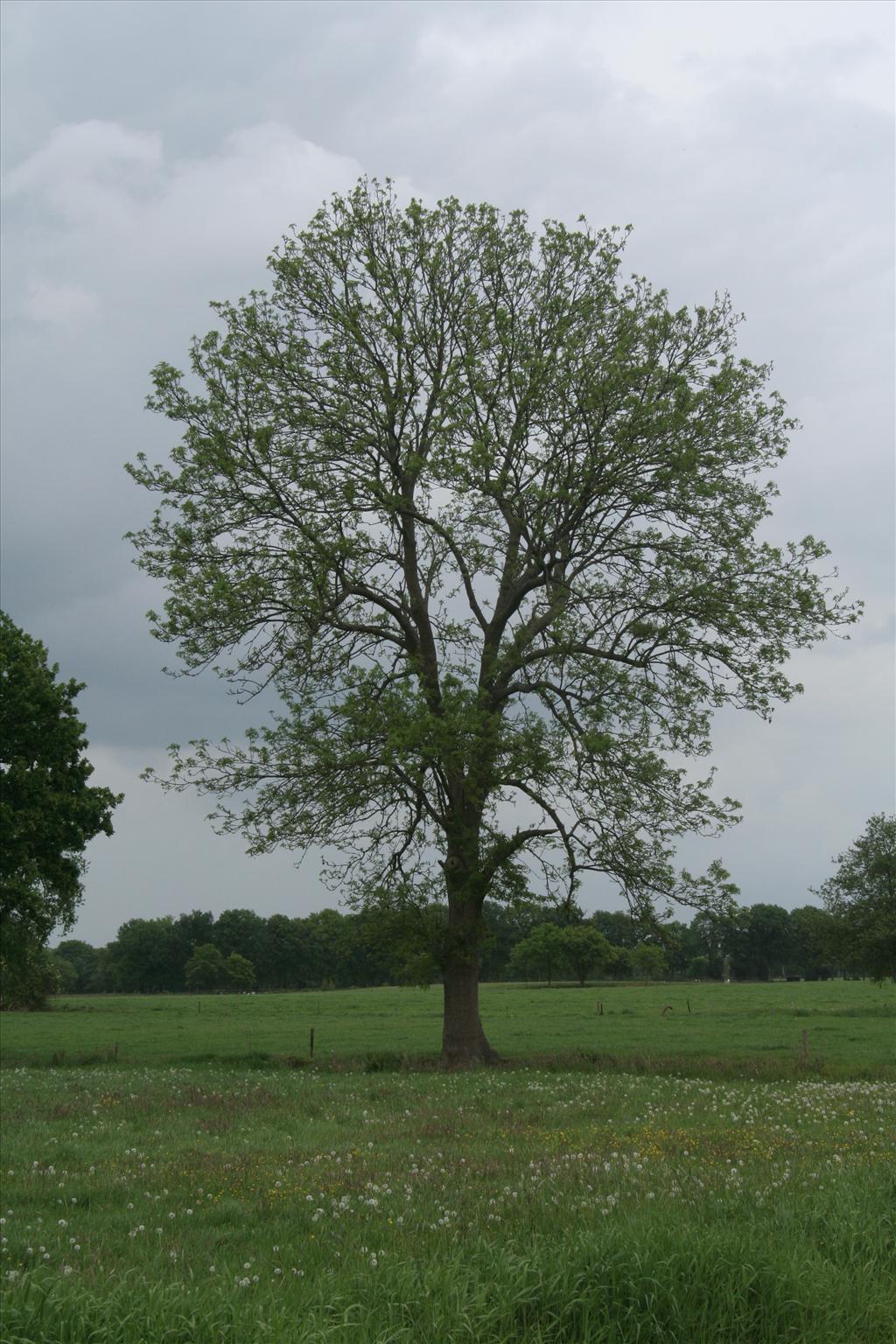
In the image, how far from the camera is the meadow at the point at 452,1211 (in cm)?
641

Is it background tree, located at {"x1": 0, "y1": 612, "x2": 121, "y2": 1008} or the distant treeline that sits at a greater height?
background tree, located at {"x1": 0, "y1": 612, "x2": 121, "y2": 1008}

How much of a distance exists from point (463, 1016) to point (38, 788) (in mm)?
17885

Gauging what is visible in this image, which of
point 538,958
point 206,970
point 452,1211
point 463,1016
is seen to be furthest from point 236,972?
point 452,1211

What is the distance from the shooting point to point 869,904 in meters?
58.0

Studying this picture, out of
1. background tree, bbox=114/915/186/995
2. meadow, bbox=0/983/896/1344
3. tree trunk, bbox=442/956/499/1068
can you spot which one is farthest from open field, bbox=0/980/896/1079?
background tree, bbox=114/915/186/995

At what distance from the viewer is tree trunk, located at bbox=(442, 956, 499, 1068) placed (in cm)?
2906

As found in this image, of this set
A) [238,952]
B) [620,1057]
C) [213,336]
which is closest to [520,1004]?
[620,1057]

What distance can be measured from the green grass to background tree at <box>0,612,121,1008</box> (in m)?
20.8

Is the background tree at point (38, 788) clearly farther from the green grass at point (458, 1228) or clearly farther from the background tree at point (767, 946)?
the background tree at point (767, 946)

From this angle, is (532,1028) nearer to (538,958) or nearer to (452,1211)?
(452,1211)

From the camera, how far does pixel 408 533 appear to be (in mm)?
30453

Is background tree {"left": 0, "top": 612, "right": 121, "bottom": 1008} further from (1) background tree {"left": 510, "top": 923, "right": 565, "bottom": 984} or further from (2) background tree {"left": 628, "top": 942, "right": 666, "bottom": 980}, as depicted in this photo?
(1) background tree {"left": 510, "top": 923, "right": 565, "bottom": 984}

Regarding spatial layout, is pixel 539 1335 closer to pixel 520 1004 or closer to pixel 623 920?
pixel 623 920

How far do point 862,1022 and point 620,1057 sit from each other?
2860 cm
